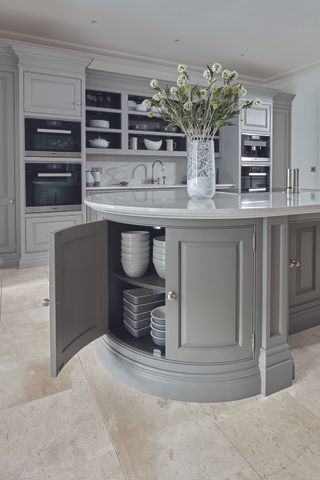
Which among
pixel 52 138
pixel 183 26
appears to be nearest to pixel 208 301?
pixel 52 138

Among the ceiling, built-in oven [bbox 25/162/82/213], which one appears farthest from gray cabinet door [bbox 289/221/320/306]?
built-in oven [bbox 25/162/82/213]

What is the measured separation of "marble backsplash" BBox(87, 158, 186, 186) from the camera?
5316 millimetres

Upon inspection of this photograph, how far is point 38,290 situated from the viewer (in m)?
3.49

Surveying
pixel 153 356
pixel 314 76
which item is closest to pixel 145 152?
pixel 314 76

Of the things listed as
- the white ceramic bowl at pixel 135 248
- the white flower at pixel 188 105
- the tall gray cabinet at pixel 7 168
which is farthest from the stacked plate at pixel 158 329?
the tall gray cabinet at pixel 7 168

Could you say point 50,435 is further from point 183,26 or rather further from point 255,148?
point 255,148

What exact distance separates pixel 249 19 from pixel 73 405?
4.26 meters

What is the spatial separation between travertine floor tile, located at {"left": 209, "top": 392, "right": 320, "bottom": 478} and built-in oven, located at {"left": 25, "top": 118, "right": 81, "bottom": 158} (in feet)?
11.9

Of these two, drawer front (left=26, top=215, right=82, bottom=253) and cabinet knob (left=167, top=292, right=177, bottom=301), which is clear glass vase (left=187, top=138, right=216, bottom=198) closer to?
cabinet knob (left=167, top=292, right=177, bottom=301)

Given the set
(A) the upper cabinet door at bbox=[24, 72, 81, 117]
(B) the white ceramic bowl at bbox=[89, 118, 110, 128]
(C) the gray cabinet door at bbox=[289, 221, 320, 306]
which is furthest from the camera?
(B) the white ceramic bowl at bbox=[89, 118, 110, 128]

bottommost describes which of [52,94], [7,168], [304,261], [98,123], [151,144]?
[304,261]

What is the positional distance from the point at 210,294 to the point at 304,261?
3.18 ft

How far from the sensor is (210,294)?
5.54ft

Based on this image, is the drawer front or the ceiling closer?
the ceiling
